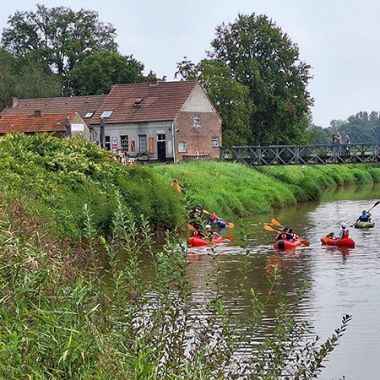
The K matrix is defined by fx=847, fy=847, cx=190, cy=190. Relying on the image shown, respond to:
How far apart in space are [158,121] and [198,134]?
3459 millimetres

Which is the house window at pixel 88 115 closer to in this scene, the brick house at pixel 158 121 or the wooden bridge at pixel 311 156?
the brick house at pixel 158 121

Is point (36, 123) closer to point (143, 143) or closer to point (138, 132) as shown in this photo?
point (138, 132)

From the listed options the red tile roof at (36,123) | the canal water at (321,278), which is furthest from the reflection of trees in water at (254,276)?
the red tile roof at (36,123)

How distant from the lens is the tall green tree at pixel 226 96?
63.9m

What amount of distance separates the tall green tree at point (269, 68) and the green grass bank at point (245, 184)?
15.7 m

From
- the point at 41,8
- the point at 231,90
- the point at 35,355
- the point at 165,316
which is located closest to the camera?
the point at 35,355

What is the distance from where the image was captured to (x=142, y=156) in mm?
55750

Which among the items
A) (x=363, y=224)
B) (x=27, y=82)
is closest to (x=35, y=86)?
(x=27, y=82)

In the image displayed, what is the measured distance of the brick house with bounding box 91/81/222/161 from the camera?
183 ft

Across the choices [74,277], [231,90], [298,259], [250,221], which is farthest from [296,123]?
[74,277]

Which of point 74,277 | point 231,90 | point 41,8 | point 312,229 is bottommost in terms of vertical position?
point 312,229

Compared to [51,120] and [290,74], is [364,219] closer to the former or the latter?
[51,120]

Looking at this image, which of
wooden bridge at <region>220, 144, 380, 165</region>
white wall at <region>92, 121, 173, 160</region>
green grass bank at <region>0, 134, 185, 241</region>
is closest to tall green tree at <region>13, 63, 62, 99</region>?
white wall at <region>92, 121, 173, 160</region>

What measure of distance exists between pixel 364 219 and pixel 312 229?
6.37ft
